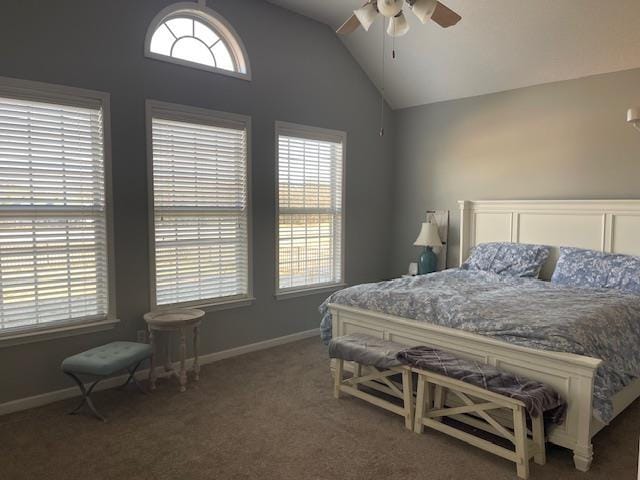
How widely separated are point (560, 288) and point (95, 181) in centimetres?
374

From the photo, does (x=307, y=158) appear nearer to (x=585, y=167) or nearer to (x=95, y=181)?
(x=95, y=181)

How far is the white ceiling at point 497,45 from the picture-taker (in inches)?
146

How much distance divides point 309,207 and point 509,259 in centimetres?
207

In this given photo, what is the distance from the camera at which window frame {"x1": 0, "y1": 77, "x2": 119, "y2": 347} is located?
9.97 feet

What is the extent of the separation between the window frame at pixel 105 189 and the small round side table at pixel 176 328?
33 centimetres

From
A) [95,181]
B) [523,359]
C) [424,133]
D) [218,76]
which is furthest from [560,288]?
[95,181]

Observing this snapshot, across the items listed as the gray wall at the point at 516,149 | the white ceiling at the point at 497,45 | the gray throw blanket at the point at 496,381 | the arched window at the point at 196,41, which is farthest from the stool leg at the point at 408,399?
the white ceiling at the point at 497,45

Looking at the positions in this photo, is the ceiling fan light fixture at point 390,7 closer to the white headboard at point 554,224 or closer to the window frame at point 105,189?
the window frame at point 105,189

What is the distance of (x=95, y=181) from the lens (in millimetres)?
3398

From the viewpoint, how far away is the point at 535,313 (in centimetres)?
286

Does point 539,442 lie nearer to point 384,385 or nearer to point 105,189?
point 384,385

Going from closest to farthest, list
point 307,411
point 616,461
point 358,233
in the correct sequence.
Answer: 1. point 616,461
2. point 307,411
3. point 358,233

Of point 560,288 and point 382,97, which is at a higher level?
point 382,97

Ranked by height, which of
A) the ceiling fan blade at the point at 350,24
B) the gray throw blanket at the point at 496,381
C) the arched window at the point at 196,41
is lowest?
the gray throw blanket at the point at 496,381
